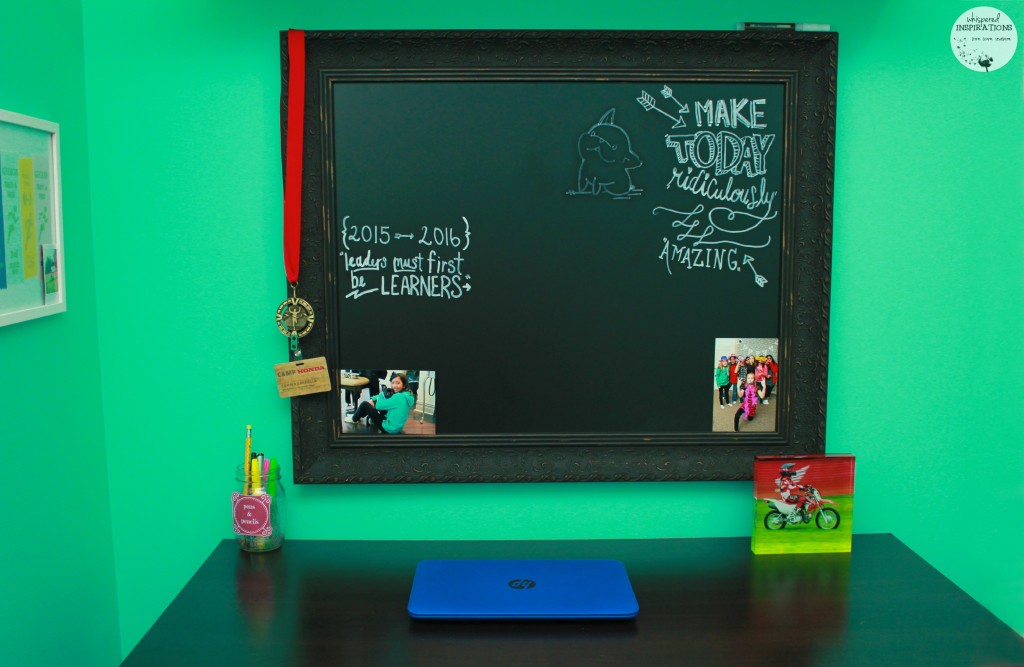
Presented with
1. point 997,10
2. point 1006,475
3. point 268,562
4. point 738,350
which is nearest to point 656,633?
point 738,350

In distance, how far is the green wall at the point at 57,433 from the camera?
1283 mm

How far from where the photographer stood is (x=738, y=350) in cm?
155

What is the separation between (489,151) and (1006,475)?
1144 mm

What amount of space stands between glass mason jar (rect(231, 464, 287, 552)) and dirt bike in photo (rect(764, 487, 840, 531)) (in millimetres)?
873

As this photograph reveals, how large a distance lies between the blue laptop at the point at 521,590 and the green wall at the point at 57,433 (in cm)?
60

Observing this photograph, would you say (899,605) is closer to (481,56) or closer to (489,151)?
(489,151)

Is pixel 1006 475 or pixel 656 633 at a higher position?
pixel 1006 475

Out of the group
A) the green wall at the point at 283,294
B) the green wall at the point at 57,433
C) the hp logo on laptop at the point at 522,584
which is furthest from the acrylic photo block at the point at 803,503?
the green wall at the point at 57,433

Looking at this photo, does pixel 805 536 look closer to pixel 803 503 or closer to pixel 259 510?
pixel 803 503

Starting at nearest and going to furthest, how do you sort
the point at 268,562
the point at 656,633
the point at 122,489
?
the point at 656,633 < the point at 268,562 < the point at 122,489

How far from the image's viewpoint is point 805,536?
4.93 ft

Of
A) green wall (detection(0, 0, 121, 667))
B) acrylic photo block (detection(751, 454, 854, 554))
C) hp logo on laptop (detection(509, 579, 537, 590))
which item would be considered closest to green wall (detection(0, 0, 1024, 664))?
green wall (detection(0, 0, 121, 667))

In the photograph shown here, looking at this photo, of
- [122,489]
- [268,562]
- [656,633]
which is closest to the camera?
[656,633]

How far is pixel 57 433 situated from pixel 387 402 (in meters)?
0.55
